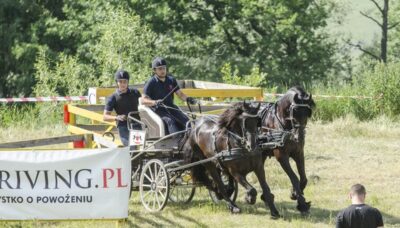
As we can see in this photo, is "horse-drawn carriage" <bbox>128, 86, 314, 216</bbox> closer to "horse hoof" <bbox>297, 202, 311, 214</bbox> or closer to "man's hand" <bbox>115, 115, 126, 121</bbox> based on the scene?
"horse hoof" <bbox>297, 202, 311, 214</bbox>

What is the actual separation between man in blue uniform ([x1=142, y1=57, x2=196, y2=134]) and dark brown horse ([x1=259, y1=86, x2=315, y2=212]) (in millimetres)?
1197

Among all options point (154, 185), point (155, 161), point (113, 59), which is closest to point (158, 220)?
point (154, 185)

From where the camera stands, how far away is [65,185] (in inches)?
477

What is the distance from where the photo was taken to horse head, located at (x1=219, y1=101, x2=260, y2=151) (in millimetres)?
13258

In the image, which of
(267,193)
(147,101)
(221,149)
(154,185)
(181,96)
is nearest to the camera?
(267,193)

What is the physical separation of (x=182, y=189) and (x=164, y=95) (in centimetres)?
200

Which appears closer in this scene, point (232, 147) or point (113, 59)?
point (232, 147)

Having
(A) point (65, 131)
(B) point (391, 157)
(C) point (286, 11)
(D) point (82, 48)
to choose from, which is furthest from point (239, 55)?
(B) point (391, 157)

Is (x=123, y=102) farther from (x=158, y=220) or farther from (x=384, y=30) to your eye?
(x=384, y=30)

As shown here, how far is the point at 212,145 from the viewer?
1395cm

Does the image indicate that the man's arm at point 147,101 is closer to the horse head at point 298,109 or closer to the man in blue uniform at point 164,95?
the man in blue uniform at point 164,95

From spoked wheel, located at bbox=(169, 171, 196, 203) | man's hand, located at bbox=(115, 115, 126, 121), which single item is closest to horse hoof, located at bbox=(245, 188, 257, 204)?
spoked wheel, located at bbox=(169, 171, 196, 203)

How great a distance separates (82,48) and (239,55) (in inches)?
254

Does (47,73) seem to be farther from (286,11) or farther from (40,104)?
(286,11)
